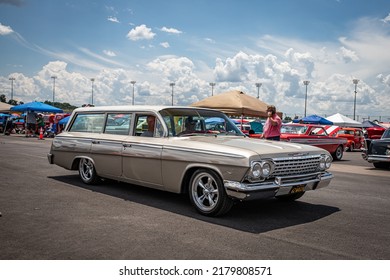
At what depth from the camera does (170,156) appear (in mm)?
5977

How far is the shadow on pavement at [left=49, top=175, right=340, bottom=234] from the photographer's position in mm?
5324

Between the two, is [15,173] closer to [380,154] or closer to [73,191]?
[73,191]

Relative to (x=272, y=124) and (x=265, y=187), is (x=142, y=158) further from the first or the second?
(x=272, y=124)

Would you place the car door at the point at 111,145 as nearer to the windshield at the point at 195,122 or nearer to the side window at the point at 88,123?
the side window at the point at 88,123

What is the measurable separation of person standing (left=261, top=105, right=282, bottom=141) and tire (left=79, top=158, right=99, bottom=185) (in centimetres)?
484

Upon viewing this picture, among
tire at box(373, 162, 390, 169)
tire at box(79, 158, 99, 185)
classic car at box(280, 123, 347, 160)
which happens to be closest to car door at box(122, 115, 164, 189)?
tire at box(79, 158, 99, 185)

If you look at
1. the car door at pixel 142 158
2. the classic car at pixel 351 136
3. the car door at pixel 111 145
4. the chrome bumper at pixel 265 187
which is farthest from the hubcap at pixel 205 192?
the classic car at pixel 351 136

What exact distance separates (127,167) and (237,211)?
2.09 metres

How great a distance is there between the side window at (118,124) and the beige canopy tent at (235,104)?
33.4ft

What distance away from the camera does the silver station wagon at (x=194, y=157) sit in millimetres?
5227

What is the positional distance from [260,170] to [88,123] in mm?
4341

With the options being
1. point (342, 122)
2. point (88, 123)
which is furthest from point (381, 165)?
point (342, 122)

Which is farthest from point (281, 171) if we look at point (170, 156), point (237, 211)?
point (170, 156)

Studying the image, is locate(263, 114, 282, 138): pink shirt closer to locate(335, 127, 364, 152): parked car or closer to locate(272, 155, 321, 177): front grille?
locate(272, 155, 321, 177): front grille
